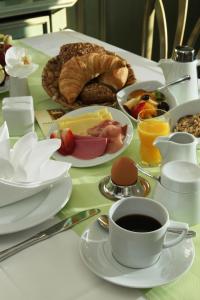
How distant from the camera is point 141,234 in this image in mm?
646

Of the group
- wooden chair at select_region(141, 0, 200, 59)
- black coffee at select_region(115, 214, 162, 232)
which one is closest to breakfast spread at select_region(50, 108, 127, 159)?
black coffee at select_region(115, 214, 162, 232)

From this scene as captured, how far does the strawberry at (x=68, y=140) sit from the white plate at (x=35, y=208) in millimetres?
152

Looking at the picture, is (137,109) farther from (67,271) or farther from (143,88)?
(67,271)

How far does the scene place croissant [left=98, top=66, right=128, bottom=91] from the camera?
1.27m

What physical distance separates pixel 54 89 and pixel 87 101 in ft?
0.35

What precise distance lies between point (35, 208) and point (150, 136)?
0.32 metres

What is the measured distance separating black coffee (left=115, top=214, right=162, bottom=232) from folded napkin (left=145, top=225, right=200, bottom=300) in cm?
9

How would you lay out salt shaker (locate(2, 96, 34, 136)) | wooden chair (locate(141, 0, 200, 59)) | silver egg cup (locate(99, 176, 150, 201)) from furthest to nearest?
wooden chair (locate(141, 0, 200, 59)), salt shaker (locate(2, 96, 34, 136)), silver egg cup (locate(99, 176, 150, 201))

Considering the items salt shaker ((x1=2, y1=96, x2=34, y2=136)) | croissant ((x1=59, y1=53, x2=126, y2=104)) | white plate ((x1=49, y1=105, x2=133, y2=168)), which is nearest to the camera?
white plate ((x1=49, y1=105, x2=133, y2=168))

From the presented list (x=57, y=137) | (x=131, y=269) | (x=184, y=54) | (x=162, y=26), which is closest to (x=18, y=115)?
(x=57, y=137)

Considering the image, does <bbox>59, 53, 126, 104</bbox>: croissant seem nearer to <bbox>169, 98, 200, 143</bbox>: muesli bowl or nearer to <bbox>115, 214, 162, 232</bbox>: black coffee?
<bbox>169, 98, 200, 143</bbox>: muesli bowl

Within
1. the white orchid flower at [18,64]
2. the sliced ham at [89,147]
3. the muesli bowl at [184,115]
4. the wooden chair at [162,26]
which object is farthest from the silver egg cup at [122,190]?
the wooden chair at [162,26]

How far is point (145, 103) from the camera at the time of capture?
3.80ft

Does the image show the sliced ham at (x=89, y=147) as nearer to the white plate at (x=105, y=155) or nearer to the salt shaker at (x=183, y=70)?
the white plate at (x=105, y=155)
